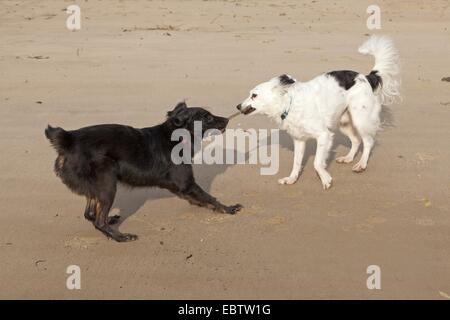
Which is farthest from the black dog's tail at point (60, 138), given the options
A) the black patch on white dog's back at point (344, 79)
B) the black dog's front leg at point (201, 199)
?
the black patch on white dog's back at point (344, 79)

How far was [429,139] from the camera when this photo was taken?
7.84 m

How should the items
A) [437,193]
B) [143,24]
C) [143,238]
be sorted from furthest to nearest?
[143,24] → [437,193] → [143,238]

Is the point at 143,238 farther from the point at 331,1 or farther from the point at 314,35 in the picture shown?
the point at 331,1

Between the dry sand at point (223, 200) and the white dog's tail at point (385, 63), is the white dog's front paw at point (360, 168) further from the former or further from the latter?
the white dog's tail at point (385, 63)

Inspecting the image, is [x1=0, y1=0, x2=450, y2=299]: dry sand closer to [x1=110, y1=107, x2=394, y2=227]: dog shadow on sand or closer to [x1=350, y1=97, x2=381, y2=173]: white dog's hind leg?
[x1=110, y1=107, x2=394, y2=227]: dog shadow on sand

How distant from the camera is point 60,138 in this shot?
188 inches

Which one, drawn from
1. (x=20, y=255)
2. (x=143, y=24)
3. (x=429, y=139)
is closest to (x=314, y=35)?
(x=143, y=24)

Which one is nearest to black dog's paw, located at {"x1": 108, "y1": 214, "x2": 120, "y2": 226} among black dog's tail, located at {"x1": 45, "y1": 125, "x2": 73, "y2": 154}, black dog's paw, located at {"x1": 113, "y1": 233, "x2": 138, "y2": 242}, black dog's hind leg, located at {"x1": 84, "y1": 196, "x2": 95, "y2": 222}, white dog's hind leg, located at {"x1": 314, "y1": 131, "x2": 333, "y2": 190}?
black dog's hind leg, located at {"x1": 84, "y1": 196, "x2": 95, "y2": 222}

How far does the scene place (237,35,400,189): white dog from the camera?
632cm

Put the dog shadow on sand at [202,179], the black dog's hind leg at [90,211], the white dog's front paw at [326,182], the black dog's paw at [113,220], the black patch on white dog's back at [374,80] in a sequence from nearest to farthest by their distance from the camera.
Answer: the black dog's hind leg at [90,211] → the black dog's paw at [113,220] → the dog shadow on sand at [202,179] → the white dog's front paw at [326,182] → the black patch on white dog's back at [374,80]

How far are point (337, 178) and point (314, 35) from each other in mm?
10172

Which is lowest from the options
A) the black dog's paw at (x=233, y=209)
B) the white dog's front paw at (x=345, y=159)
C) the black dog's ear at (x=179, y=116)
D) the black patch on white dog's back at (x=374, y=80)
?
the black dog's paw at (x=233, y=209)

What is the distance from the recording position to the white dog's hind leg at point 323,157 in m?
6.31

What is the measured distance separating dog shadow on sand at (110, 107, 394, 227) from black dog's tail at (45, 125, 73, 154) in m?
0.81
